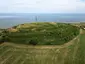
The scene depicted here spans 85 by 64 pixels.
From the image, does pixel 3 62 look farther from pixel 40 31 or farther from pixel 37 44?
pixel 40 31

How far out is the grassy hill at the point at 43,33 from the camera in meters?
11.9

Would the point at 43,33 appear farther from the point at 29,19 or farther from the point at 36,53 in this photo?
the point at 29,19

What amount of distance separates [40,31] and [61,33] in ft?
5.06

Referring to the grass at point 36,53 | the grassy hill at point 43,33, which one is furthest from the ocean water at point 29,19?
the grass at point 36,53

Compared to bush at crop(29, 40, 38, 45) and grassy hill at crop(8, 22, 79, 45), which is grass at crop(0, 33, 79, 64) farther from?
grassy hill at crop(8, 22, 79, 45)

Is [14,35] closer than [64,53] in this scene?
No

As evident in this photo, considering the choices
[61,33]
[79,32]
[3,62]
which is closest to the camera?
[3,62]

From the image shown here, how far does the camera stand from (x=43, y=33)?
12734 millimetres

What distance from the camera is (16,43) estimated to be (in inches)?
462

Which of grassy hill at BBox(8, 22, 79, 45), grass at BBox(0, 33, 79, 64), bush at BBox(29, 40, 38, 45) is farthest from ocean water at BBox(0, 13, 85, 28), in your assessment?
grass at BBox(0, 33, 79, 64)

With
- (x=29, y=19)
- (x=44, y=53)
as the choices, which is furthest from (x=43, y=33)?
(x=29, y=19)

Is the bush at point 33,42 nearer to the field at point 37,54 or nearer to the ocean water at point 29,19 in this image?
the field at point 37,54

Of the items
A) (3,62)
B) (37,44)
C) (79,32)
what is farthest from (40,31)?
(3,62)

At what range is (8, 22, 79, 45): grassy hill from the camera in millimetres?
11852
